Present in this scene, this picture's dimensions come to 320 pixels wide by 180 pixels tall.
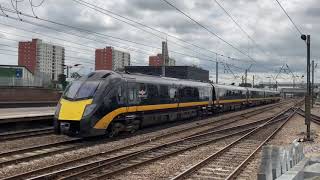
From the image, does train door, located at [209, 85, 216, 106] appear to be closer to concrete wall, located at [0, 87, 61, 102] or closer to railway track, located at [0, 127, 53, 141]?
railway track, located at [0, 127, 53, 141]

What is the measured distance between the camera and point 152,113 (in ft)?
79.2

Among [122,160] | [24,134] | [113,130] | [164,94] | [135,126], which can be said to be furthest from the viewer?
[164,94]

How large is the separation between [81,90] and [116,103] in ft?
5.16

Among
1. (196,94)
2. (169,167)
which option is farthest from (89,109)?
(196,94)

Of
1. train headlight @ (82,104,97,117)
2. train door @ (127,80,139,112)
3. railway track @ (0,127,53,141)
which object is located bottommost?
railway track @ (0,127,53,141)

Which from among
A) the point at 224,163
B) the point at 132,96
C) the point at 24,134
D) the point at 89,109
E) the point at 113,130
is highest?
the point at 132,96

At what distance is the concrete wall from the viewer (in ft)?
142

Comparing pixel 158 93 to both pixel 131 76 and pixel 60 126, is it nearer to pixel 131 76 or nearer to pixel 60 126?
pixel 131 76

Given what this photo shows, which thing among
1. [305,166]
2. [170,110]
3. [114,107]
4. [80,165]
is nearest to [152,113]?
[170,110]

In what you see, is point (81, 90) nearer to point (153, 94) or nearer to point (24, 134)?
point (24, 134)

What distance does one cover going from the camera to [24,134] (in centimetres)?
2181

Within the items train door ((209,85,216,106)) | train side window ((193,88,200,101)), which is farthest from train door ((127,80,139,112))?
train door ((209,85,216,106))

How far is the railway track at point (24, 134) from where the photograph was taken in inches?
792

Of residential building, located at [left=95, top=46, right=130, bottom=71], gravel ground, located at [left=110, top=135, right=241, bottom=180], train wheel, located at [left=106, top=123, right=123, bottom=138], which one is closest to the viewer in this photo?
gravel ground, located at [left=110, top=135, right=241, bottom=180]
